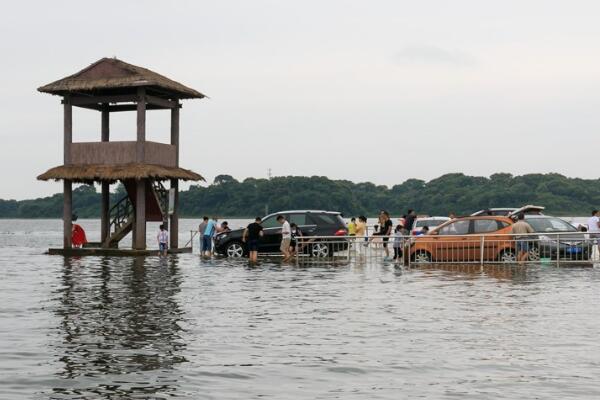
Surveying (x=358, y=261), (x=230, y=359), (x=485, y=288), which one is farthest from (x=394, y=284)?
(x=230, y=359)

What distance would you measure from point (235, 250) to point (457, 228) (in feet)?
34.1

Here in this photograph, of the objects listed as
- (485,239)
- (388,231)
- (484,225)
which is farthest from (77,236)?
(485,239)

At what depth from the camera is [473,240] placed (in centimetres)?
2933

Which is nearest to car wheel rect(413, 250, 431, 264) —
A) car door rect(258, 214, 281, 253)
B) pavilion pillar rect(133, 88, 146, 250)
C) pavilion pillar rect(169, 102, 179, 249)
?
car door rect(258, 214, 281, 253)

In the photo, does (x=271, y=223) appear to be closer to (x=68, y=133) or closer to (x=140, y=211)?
(x=140, y=211)

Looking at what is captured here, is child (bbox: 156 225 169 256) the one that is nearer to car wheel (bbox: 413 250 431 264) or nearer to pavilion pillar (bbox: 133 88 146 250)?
pavilion pillar (bbox: 133 88 146 250)

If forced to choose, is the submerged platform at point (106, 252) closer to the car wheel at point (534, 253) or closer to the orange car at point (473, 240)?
the orange car at point (473, 240)

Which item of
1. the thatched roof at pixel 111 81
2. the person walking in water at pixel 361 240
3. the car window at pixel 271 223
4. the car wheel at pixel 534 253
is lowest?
the car wheel at pixel 534 253

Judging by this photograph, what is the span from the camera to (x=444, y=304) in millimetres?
17781

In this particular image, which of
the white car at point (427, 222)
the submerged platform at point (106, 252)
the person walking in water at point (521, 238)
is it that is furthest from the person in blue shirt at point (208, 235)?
the person walking in water at point (521, 238)

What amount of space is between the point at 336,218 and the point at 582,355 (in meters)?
24.8

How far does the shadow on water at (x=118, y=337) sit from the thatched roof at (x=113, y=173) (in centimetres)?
1312

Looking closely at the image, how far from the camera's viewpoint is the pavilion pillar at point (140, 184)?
38.8m

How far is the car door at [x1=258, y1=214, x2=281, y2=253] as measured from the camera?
119ft
